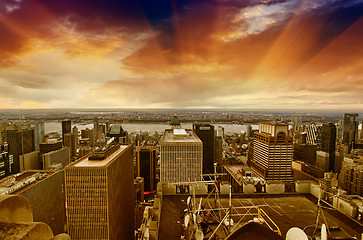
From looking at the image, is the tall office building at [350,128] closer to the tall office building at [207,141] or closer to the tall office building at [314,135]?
the tall office building at [314,135]

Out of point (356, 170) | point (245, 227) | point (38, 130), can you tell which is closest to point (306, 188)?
point (245, 227)

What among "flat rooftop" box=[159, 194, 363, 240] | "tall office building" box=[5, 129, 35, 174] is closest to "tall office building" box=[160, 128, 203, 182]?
"flat rooftop" box=[159, 194, 363, 240]

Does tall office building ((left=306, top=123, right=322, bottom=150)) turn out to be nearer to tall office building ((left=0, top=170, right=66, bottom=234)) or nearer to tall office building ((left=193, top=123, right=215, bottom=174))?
tall office building ((left=193, top=123, right=215, bottom=174))

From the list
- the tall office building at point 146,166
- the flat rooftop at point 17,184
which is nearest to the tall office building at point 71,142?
the tall office building at point 146,166

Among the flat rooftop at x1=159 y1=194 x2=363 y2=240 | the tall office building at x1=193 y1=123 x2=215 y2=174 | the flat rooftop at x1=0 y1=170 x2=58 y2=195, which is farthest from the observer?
the tall office building at x1=193 y1=123 x2=215 y2=174

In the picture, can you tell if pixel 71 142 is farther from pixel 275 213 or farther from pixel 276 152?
pixel 275 213

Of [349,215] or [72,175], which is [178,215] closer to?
[349,215]
